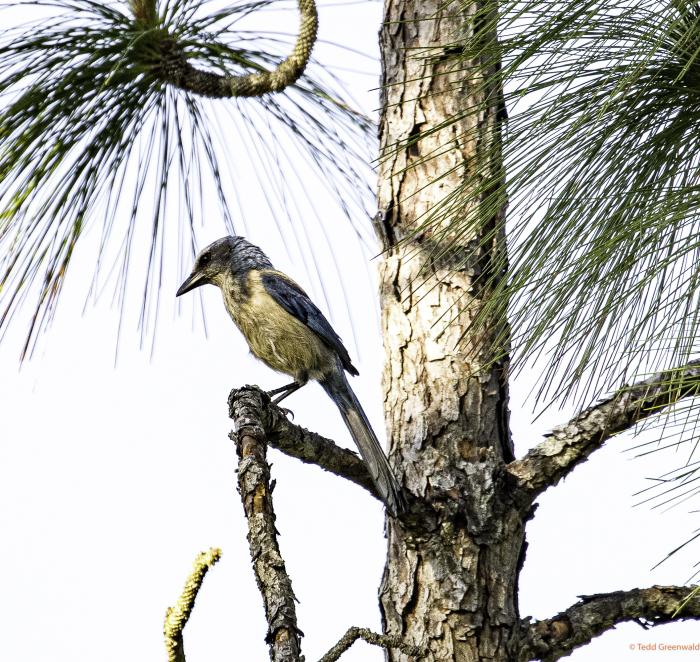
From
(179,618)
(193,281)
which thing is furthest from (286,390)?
(179,618)

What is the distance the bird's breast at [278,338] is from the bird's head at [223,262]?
14 cm

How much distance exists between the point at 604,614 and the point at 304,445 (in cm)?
94

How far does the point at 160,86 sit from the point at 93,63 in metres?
0.27

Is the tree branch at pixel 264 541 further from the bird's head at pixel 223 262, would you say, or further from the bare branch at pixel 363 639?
the bird's head at pixel 223 262

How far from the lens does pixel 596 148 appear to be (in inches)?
80.5

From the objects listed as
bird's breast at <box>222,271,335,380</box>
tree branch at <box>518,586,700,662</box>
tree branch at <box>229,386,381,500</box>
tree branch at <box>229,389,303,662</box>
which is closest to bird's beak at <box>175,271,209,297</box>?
bird's breast at <box>222,271,335,380</box>

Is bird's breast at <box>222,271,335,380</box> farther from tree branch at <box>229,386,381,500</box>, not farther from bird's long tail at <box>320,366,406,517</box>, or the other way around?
tree branch at <box>229,386,381,500</box>

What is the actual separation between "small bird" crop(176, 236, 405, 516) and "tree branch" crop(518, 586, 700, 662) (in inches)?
51.6

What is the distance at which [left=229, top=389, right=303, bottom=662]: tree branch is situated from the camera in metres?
1.63

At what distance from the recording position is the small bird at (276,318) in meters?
3.89

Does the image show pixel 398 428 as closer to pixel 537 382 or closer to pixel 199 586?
pixel 537 382

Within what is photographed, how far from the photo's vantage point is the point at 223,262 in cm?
413

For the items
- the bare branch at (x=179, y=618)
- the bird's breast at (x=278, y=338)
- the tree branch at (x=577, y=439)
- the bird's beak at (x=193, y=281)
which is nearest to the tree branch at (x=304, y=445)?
the tree branch at (x=577, y=439)

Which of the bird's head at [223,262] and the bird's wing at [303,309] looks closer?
the bird's wing at [303,309]
